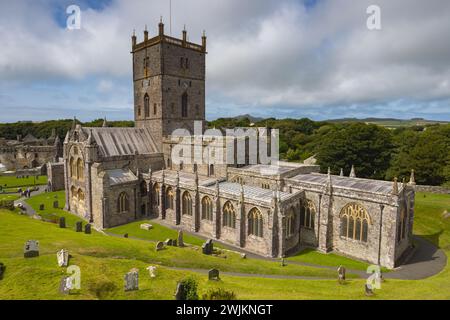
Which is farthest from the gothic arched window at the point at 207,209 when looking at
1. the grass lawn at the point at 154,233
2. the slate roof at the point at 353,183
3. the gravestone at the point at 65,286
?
the gravestone at the point at 65,286

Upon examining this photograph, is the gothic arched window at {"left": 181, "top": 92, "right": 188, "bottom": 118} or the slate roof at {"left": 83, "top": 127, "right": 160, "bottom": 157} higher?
the gothic arched window at {"left": 181, "top": 92, "right": 188, "bottom": 118}

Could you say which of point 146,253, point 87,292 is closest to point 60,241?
point 146,253

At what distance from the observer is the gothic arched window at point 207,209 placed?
3216 centimetres

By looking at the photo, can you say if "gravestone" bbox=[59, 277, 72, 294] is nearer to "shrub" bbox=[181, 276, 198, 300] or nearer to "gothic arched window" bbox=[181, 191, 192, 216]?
"shrub" bbox=[181, 276, 198, 300]

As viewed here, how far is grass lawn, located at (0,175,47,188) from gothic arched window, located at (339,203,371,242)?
6113cm

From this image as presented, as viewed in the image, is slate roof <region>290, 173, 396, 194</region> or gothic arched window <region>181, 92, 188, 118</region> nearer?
slate roof <region>290, 173, 396, 194</region>

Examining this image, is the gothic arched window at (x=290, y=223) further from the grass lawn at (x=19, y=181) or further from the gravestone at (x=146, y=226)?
the grass lawn at (x=19, y=181)

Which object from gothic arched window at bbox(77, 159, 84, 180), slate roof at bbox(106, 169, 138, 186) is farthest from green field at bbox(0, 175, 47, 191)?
slate roof at bbox(106, 169, 138, 186)

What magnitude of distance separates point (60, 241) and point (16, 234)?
4.77 m

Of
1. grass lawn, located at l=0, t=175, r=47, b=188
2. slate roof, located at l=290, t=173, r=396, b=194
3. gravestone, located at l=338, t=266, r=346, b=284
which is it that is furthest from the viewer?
grass lawn, located at l=0, t=175, r=47, b=188

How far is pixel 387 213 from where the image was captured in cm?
2434

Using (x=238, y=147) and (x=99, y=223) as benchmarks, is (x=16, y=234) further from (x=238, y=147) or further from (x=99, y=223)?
(x=238, y=147)

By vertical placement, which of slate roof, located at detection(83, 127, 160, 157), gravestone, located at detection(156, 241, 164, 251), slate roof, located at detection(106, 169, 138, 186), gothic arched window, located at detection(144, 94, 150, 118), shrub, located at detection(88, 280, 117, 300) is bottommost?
gravestone, located at detection(156, 241, 164, 251)

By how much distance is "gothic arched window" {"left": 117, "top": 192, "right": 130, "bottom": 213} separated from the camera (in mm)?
36219
